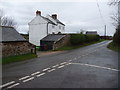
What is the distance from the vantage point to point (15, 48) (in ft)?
55.7

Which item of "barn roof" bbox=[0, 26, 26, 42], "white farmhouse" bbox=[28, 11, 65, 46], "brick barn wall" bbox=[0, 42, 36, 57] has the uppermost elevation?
"white farmhouse" bbox=[28, 11, 65, 46]

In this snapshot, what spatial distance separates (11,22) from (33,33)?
90.2 ft

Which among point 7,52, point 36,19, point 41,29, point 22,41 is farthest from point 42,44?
point 7,52

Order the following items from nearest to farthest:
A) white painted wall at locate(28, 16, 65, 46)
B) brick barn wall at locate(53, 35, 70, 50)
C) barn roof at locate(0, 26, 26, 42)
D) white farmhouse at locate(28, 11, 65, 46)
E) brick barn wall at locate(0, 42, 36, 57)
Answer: brick barn wall at locate(0, 42, 36, 57) → barn roof at locate(0, 26, 26, 42) → brick barn wall at locate(53, 35, 70, 50) → white farmhouse at locate(28, 11, 65, 46) → white painted wall at locate(28, 16, 65, 46)

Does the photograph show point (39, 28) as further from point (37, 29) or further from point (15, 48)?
point (15, 48)

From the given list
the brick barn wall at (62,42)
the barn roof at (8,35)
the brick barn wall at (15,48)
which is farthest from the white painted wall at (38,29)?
the barn roof at (8,35)

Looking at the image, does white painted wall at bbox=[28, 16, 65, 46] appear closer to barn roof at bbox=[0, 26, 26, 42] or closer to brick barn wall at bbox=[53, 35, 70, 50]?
brick barn wall at bbox=[53, 35, 70, 50]

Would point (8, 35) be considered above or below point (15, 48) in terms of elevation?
above

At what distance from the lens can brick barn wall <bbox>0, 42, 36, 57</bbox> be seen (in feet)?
50.7

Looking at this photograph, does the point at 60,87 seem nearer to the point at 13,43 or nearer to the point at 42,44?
the point at 13,43

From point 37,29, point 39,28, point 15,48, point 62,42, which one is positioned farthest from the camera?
point 37,29

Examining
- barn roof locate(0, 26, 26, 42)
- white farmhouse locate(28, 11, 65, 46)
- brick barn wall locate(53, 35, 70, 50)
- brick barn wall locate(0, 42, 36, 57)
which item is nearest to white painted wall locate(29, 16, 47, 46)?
white farmhouse locate(28, 11, 65, 46)

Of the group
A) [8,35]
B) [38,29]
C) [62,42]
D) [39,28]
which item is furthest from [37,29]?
[8,35]

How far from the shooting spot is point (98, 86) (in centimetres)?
646
